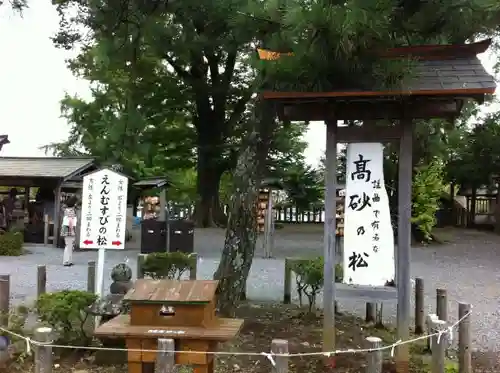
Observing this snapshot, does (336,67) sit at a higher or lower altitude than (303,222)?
higher

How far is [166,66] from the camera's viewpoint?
2347 centimetres

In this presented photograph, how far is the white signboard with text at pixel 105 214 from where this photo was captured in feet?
21.6

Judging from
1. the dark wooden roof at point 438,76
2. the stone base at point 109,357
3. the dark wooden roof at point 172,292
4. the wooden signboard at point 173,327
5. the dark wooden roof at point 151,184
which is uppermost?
the dark wooden roof at point 438,76

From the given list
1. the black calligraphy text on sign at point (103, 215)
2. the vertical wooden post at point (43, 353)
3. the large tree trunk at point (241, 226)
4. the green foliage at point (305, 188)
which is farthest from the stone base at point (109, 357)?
the green foliage at point (305, 188)

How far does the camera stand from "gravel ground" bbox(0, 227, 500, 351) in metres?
8.95

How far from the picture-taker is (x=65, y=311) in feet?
18.6

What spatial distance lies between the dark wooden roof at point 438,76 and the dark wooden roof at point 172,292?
2.02 metres

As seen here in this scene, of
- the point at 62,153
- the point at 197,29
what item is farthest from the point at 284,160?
the point at 197,29

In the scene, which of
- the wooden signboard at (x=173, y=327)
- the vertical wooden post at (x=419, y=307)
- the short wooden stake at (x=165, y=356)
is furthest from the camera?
the vertical wooden post at (x=419, y=307)

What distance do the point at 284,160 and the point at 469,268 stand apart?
14911 mm

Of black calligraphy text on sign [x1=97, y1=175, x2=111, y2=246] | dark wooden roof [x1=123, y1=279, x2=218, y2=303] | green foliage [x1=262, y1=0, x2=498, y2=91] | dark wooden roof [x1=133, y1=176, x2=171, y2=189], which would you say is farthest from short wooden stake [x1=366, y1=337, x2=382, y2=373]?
dark wooden roof [x1=133, y1=176, x2=171, y2=189]

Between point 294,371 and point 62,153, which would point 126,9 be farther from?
A: point 62,153

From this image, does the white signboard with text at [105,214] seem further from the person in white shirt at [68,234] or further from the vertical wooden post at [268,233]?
the vertical wooden post at [268,233]

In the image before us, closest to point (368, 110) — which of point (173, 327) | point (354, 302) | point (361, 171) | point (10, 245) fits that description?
point (361, 171)
